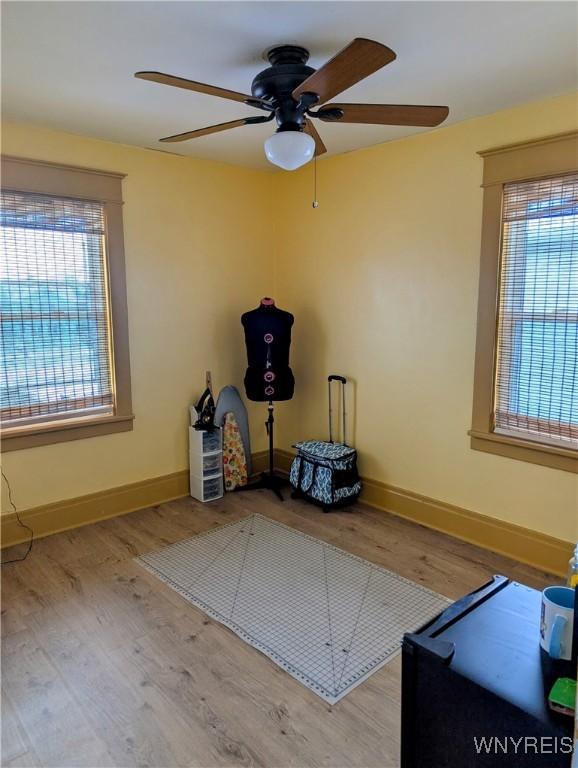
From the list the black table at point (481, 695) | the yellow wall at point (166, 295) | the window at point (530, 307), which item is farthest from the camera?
the yellow wall at point (166, 295)

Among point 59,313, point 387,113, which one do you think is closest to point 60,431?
point 59,313

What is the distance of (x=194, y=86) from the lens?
1759 millimetres

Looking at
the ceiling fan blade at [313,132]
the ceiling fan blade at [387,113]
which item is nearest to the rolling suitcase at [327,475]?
the ceiling fan blade at [313,132]

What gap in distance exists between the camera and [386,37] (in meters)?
1.98

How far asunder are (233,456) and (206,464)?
294 millimetres

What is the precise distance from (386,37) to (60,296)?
7.61 ft

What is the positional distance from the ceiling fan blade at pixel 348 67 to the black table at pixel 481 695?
156 centimetres

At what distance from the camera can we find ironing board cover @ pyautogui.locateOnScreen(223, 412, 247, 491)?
157 inches

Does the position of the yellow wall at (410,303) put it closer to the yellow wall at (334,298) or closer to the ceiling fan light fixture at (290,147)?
the yellow wall at (334,298)

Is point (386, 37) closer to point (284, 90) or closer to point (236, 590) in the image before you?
point (284, 90)

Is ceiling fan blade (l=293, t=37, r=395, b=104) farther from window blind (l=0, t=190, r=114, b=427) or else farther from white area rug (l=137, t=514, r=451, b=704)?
white area rug (l=137, t=514, r=451, b=704)

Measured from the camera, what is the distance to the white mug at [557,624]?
3.78 feet

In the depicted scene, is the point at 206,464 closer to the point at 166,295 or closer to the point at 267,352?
the point at 267,352

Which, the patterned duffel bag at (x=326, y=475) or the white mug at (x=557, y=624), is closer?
the white mug at (x=557, y=624)
